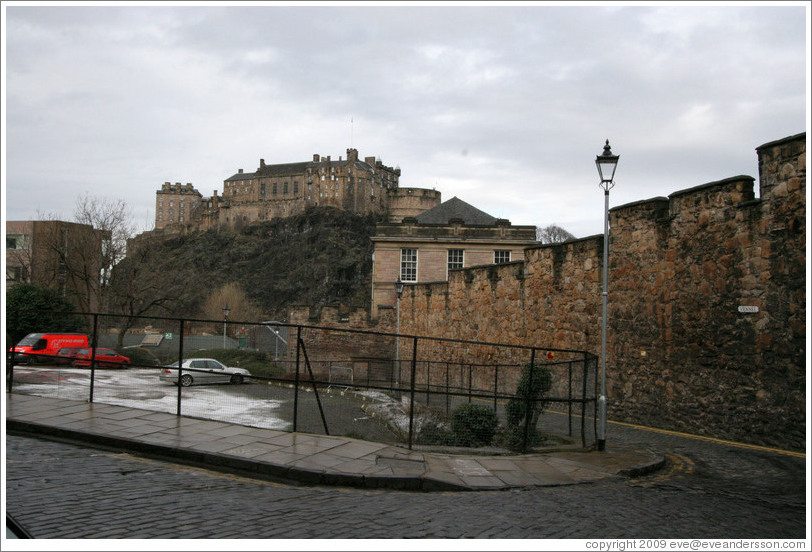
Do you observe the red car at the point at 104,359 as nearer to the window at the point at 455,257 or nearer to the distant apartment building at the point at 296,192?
the window at the point at 455,257

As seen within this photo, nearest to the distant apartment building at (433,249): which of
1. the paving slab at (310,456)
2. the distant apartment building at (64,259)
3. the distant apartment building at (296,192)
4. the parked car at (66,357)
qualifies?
the distant apartment building at (64,259)

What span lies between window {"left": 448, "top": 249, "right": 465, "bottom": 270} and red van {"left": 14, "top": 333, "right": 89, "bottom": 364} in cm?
2893

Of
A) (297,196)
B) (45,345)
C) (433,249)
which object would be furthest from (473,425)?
(297,196)

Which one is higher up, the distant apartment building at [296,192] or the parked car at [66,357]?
the distant apartment building at [296,192]

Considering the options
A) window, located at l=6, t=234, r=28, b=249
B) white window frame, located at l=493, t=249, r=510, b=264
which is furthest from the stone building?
white window frame, located at l=493, t=249, r=510, b=264

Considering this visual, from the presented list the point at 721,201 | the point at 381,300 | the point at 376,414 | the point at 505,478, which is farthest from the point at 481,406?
the point at 381,300

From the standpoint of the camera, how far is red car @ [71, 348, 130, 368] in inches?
422

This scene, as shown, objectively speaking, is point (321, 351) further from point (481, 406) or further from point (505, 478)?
point (505, 478)

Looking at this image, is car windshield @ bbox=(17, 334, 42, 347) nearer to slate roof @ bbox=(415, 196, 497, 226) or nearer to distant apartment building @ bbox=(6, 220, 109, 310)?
distant apartment building @ bbox=(6, 220, 109, 310)

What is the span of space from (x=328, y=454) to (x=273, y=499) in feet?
5.94

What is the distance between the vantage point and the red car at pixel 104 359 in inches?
422

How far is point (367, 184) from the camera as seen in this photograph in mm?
114375

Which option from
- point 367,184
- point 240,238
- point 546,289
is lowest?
point 546,289

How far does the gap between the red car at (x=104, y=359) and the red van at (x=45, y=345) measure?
0.66m
